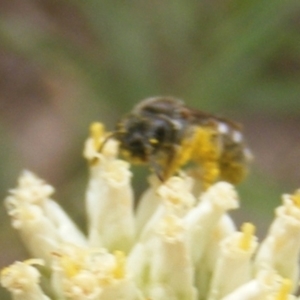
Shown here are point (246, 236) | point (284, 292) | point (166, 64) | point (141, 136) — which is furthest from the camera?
point (166, 64)

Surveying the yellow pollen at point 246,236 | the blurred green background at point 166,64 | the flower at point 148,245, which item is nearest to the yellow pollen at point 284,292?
the flower at point 148,245

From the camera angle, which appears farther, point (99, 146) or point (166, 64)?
point (166, 64)

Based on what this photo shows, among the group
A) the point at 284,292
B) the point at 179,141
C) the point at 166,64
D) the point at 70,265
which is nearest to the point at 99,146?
the point at 179,141

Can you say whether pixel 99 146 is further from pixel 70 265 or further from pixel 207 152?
pixel 70 265

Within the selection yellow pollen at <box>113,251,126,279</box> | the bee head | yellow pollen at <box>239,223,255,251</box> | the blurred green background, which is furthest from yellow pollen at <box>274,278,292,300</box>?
the blurred green background

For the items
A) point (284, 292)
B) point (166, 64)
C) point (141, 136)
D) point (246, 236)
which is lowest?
point (284, 292)

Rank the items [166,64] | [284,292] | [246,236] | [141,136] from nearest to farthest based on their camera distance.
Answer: [284,292] < [246,236] < [141,136] < [166,64]

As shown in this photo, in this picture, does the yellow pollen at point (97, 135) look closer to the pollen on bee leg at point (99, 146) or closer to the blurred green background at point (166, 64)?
the pollen on bee leg at point (99, 146)
